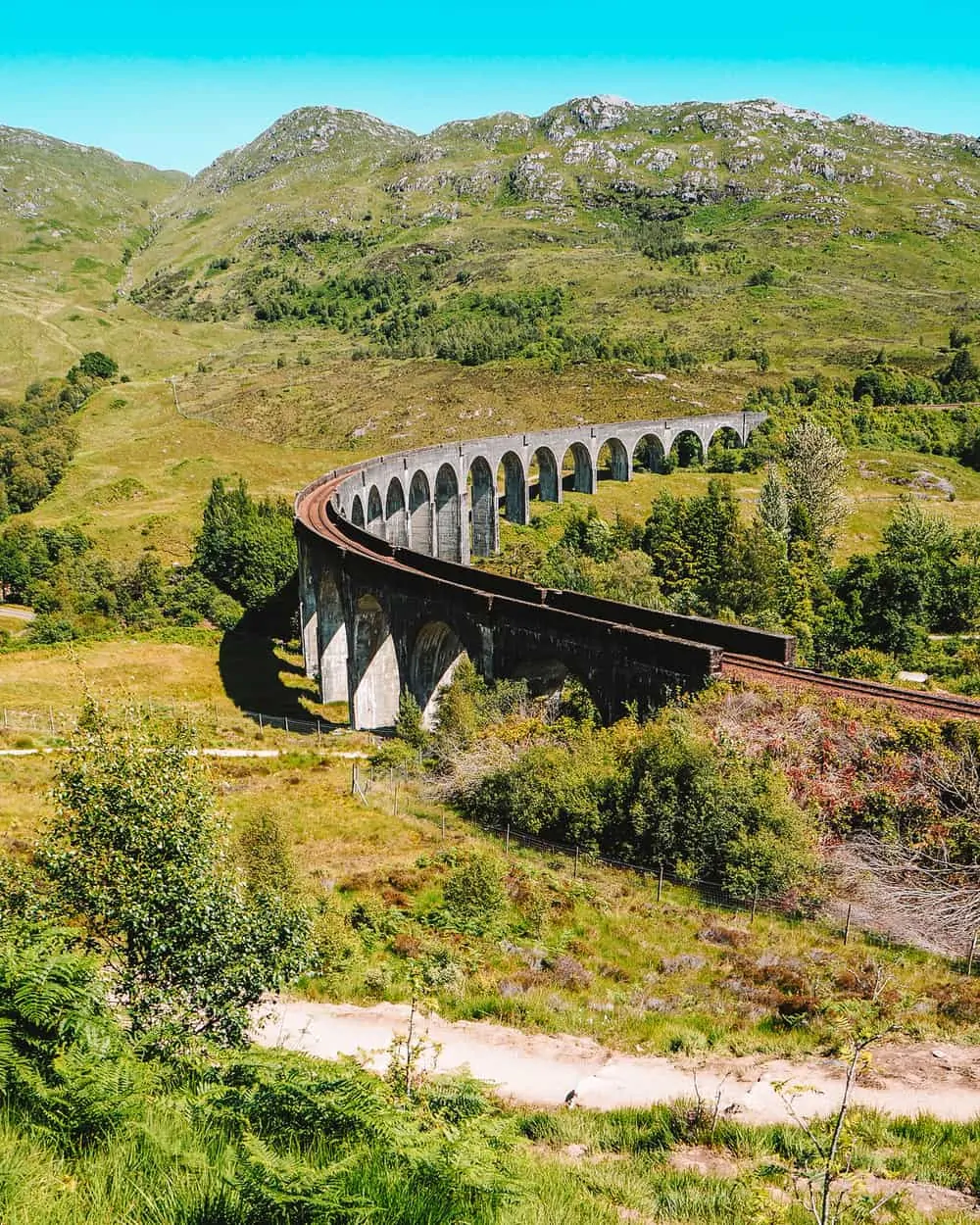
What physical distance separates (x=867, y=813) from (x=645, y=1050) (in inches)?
455

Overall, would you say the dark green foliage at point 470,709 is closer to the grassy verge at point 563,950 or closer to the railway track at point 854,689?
the grassy verge at point 563,950

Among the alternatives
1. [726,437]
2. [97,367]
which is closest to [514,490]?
[726,437]

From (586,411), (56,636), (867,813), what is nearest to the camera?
(867,813)

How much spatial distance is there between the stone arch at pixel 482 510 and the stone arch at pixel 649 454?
870 inches

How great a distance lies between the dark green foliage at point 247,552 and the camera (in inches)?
2773

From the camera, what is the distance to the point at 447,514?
79.2 metres

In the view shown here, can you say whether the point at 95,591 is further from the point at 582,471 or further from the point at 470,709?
the point at 582,471

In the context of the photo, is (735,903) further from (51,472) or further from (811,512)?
(51,472)

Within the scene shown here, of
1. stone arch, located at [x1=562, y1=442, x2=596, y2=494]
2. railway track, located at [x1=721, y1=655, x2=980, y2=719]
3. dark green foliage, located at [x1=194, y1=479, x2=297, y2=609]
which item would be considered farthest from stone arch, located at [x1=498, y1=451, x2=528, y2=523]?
railway track, located at [x1=721, y1=655, x2=980, y2=719]

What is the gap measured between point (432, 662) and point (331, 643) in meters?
11.7

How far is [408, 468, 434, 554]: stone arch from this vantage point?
76.3 m

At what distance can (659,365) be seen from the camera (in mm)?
126125

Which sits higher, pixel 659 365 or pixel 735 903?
pixel 659 365

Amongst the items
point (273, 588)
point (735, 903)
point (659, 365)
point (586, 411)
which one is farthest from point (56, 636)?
point (659, 365)
